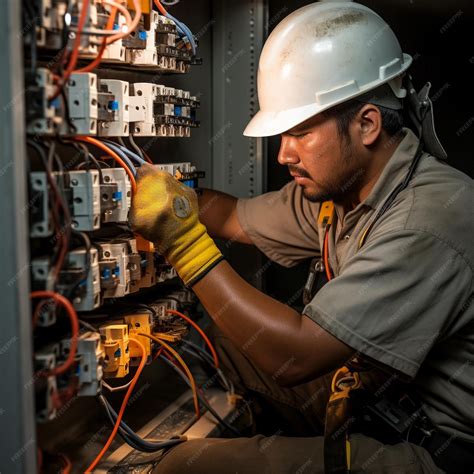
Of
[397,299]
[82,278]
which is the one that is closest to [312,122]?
[397,299]

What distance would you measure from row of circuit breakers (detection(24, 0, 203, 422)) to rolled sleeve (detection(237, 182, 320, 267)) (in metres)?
0.24

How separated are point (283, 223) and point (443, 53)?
0.89 m

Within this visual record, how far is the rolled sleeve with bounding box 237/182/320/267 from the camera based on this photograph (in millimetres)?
2324

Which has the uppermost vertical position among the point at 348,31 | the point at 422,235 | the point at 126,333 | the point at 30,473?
the point at 348,31

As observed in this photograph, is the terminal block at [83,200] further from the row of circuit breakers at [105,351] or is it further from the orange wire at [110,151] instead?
the row of circuit breakers at [105,351]

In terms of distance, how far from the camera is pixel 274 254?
241 cm

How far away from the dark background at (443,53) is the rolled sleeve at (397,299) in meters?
1.06

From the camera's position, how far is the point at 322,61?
1.87 m

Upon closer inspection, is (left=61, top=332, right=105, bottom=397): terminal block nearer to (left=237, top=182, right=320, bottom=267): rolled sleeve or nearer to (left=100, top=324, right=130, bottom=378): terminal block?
(left=100, top=324, right=130, bottom=378): terminal block

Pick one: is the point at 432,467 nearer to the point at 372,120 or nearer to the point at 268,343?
the point at 268,343

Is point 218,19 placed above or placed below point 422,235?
above

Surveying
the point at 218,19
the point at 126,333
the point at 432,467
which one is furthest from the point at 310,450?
the point at 218,19

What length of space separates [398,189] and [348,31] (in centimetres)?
43

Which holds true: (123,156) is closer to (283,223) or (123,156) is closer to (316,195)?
(316,195)
